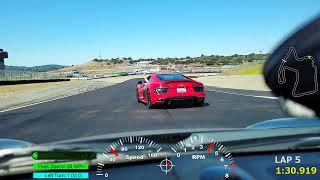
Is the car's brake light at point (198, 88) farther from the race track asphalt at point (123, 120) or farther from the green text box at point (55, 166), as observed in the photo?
the green text box at point (55, 166)

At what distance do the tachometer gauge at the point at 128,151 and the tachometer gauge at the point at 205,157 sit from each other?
0.14 meters

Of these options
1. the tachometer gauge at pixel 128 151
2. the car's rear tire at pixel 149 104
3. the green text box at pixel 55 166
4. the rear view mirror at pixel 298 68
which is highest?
the rear view mirror at pixel 298 68

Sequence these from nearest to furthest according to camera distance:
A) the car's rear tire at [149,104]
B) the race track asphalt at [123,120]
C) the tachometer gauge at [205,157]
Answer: the tachometer gauge at [205,157], the race track asphalt at [123,120], the car's rear tire at [149,104]

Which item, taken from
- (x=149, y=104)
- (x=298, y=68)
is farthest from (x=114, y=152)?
(x=149, y=104)

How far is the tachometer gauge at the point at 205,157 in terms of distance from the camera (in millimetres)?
2777

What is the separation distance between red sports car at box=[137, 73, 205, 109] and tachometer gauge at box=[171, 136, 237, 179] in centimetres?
980

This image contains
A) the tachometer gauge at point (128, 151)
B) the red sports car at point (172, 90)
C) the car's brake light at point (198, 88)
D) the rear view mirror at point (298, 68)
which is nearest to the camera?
the rear view mirror at point (298, 68)

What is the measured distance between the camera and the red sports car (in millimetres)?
13039

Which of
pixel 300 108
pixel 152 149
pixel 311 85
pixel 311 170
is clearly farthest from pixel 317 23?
pixel 152 149

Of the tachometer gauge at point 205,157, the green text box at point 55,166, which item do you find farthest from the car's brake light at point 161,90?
the green text box at point 55,166

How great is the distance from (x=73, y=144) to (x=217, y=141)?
35.2 inches

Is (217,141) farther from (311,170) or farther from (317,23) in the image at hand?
(317,23)

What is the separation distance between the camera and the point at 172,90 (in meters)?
13.2

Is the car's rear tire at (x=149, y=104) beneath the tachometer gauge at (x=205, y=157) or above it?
beneath
